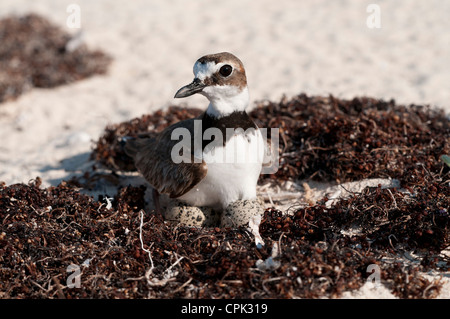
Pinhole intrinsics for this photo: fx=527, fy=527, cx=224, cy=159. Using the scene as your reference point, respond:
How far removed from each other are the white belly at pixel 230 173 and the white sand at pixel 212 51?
6.93 feet

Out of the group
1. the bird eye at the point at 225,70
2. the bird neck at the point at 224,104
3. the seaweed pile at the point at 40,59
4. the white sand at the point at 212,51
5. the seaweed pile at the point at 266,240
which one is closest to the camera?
the seaweed pile at the point at 266,240

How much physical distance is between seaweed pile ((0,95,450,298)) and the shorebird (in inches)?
13.7

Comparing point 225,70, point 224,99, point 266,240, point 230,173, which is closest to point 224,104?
point 224,99

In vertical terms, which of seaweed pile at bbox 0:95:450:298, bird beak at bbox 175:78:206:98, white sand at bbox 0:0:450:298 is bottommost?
seaweed pile at bbox 0:95:450:298

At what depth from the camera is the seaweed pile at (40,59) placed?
8672 millimetres

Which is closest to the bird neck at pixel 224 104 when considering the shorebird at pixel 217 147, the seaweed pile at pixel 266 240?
the shorebird at pixel 217 147

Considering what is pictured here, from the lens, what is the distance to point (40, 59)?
360 inches

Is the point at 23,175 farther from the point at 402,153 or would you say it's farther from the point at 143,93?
the point at 402,153

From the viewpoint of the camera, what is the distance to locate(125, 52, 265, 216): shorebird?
161 inches

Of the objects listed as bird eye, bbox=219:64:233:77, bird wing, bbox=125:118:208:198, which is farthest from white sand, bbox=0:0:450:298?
bird eye, bbox=219:64:233:77

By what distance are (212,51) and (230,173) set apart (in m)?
5.74

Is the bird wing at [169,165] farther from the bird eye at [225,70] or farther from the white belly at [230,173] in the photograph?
the bird eye at [225,70]

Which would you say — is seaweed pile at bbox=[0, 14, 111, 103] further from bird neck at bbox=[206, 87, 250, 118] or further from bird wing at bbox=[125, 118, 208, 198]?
bird neck at bbox=[206, 87, 250, 118]
